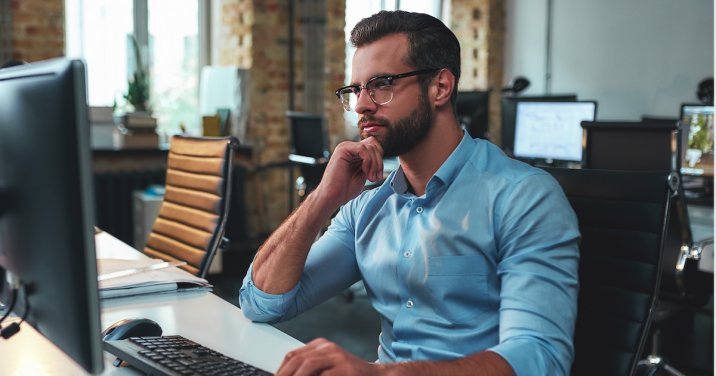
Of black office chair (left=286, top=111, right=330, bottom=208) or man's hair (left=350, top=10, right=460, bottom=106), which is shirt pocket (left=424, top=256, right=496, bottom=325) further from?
black office chair (left=286, top=111, right=330, bottom=208)

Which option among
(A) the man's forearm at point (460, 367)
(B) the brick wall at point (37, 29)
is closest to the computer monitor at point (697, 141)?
(A) the man's forearm at point (460, 367)

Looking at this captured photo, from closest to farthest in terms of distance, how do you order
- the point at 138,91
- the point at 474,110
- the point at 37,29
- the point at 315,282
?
1. the point at 315,282
2. the point at 37,29
3. the point at 138,91
4. the point at 474,110

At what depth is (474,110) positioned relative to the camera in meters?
5.16

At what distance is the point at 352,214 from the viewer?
1.64 metres

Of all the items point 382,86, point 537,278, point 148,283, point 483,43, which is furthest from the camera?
point 483,43

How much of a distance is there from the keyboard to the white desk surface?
0.03m

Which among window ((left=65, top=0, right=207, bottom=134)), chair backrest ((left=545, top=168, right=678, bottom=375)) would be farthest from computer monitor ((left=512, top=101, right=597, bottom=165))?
chair backrest ((left=545, top=168, right=678, bottom=375))

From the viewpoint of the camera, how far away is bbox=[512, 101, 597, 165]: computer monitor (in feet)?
15.3

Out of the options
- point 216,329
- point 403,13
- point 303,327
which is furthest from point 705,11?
point 216,329

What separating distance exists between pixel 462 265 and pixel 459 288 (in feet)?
0.14

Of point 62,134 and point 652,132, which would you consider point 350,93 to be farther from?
point 652,132

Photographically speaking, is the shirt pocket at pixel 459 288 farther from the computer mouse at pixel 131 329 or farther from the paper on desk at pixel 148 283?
the paper on desk at pixel 148 283

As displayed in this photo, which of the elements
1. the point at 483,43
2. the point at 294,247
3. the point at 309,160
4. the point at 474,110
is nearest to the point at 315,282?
the point at 294,247

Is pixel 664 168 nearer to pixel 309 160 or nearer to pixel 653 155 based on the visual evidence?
pixel 653 155
